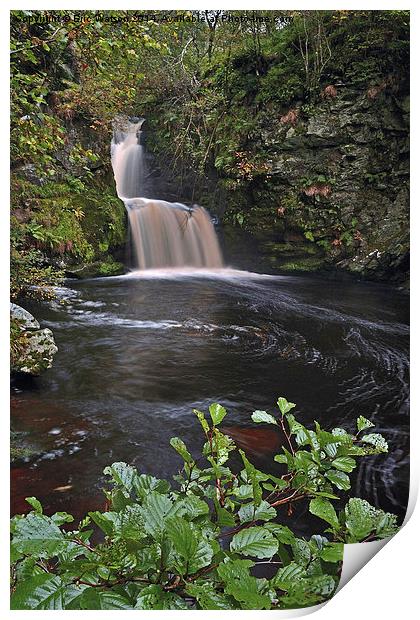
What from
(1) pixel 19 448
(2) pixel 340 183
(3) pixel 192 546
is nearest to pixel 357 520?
(3) pixel 192 546

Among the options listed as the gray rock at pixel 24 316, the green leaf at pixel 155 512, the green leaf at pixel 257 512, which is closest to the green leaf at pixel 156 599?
the green leaf at pixel 155 512

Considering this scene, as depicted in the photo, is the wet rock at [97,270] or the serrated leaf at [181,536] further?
the wet rock at [97,270]

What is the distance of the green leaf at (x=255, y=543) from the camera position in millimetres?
874

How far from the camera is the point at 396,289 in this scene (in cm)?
173

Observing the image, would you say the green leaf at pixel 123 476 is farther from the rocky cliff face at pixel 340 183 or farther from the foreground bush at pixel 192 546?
the rocky cliff face at pixel 340 183

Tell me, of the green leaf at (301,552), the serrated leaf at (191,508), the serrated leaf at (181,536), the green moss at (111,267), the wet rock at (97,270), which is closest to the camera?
the serrated leaf at (181,536)

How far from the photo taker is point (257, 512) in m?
1.02

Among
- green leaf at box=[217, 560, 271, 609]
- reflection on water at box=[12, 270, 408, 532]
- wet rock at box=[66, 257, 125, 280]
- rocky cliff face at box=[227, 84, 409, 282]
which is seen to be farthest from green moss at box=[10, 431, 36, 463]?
rocky cliff face at box=[227, 84, 409, 282]

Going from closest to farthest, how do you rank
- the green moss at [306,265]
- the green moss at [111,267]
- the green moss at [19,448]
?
the green moss at [19,448] → the green moss at [111,267] → the green moss at [306,265]

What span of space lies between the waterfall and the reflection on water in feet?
0.36

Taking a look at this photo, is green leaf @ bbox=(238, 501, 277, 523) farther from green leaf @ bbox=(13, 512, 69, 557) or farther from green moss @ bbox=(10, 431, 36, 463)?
green moss @ bbox=(10, 431, 36, 463)

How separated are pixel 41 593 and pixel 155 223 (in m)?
1.40

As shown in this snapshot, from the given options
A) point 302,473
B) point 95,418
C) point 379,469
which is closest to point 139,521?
point 302,473

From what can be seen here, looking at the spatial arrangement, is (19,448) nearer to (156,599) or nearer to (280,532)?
(156,599)
